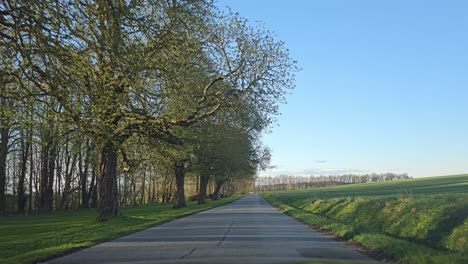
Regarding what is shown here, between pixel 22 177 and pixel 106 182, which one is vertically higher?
pixel 22 177

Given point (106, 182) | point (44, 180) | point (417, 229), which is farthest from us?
point (44, 180)

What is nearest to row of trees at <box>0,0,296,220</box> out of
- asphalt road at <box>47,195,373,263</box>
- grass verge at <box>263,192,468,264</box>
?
asphalt road at <box>47,195,373,263</box>

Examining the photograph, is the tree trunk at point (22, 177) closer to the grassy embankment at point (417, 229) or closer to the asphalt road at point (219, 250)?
the asphalt road at point (219, 250)

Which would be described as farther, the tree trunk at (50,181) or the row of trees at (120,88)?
the tree trunk at (50,181)

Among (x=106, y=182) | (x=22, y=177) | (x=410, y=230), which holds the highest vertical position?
(x=22, y=177)

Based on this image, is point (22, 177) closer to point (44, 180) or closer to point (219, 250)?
point (44, 180)

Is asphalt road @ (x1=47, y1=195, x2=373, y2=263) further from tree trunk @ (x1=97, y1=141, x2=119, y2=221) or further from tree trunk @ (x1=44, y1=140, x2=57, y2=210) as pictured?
tree trunk @ (x1=44, y1=140, x2=57, y2=210)

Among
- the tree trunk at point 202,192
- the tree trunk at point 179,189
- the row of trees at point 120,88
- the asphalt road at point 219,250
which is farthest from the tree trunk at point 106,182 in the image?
the tree trunk at point 202,192

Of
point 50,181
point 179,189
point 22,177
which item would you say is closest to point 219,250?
point 179,189

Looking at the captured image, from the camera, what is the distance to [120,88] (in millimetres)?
20547

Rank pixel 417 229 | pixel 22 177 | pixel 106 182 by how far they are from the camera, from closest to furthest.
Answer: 1. pixel 417 229
2. pixel 106 182
3. pixel 22 177

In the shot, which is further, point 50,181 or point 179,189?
point 50,181

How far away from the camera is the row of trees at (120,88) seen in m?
12.3

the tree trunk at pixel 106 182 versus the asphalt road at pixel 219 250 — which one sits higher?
the tree trunk at pixel 106 182
